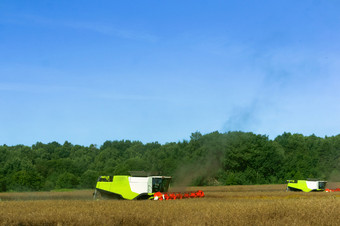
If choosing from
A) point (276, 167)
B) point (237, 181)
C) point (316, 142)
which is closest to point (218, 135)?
point (237, 181)

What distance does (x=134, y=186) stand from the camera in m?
32.6

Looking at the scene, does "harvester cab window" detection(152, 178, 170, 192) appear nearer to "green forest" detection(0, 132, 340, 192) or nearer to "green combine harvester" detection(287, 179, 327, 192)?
"green forest" detection(0, 132, 340, 192)

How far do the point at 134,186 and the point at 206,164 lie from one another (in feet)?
116

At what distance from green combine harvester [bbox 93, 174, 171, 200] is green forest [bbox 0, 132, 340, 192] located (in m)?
23.5

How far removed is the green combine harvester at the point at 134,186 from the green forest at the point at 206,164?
23462 millimetres

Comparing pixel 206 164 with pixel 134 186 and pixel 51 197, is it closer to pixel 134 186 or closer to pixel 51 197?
pixel 51 197

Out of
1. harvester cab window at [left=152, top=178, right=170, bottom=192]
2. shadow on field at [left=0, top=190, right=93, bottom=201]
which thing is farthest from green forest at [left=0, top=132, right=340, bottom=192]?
harvester cab window at [left=152, top=178, right=170, bottom=192]

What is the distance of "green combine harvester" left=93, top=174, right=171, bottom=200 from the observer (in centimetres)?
3256

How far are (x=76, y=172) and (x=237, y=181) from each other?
4123 centimetres

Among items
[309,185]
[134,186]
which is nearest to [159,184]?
[134,186]

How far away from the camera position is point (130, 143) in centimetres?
14650

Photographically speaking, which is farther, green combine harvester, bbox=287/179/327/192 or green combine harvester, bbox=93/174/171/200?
green combine harvester, bbox=287/179/327/192

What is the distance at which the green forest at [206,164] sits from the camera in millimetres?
63562

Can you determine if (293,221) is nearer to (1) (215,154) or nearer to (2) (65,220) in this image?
(2) (65,220)
